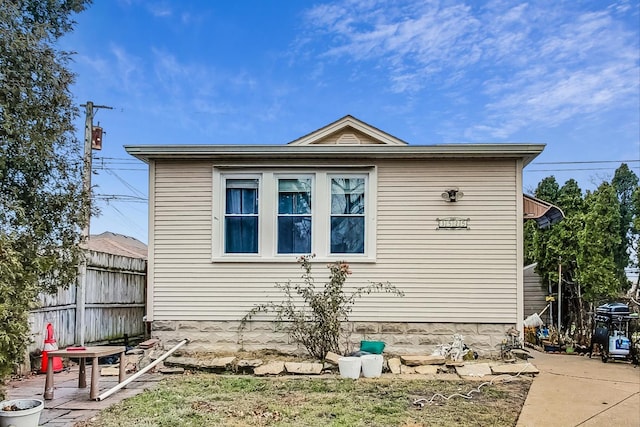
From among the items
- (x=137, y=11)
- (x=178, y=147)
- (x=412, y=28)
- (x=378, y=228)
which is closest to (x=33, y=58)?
(x=178, y=147)

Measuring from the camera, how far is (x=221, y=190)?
301 inches

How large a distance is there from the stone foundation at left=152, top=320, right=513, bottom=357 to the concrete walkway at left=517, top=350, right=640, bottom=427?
0.91m

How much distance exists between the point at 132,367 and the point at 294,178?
3.65 metres

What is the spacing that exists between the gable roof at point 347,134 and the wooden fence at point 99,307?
164 inches

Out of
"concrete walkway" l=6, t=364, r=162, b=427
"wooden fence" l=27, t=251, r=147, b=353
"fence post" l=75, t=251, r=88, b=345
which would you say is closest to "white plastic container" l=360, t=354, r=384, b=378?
"concrete walkway" l=6, t=364, r=162, b=427

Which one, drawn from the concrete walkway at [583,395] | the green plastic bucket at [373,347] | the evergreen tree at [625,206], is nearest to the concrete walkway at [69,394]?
the green plastic bucket at [373,347]

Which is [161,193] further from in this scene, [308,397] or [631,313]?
[631,313]

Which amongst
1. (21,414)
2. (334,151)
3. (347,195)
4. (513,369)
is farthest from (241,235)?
(513,369)

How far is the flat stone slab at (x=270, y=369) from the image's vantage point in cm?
650

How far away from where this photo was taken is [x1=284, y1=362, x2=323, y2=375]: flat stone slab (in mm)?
6504

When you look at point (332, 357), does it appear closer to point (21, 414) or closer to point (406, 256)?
point (406, 256)

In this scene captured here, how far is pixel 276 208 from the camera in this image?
7602mm

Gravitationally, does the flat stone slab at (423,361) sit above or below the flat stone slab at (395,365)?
above

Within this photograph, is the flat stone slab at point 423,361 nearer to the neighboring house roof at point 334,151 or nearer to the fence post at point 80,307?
the neighboring house roof at point 334,151
